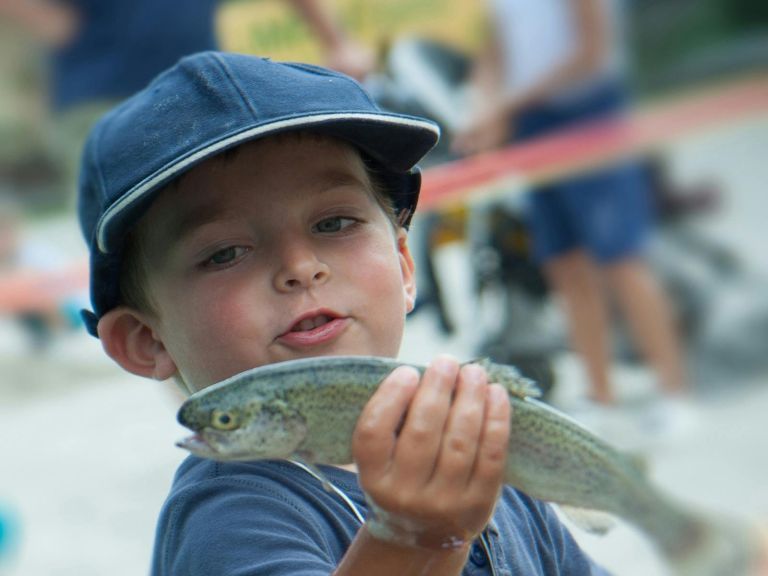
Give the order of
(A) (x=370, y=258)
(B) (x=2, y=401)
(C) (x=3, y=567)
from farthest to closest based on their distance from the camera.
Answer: (B) (x=2, y=401)
(C) (x=3, y=567)
(A) (x=370, y=258)

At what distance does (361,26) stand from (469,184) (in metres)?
1.06

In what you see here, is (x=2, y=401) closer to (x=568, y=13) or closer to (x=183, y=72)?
(x=568, y=13)

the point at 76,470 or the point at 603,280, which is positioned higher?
the point at 603,280

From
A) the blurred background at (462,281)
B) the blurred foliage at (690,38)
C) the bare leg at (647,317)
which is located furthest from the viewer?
the blurred foliage at (690,38)

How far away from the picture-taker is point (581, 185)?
345cm

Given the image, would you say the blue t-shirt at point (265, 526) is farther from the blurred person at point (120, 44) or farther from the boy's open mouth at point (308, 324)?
the blurred person at point (120, 44)

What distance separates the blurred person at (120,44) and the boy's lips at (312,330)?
1428 mm

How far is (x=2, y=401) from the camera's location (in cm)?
474

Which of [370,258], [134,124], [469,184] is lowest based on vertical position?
[370,258]

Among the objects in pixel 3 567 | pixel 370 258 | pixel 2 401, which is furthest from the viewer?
pixel 2 401

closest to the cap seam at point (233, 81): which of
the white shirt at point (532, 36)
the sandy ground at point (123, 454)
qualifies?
the sandy ground at point (123, 454)

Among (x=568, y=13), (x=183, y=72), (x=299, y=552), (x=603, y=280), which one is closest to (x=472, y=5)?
(x=568, y=13)

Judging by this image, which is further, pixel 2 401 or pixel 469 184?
pixel 2 401

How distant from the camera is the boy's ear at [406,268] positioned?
3.88 feet
